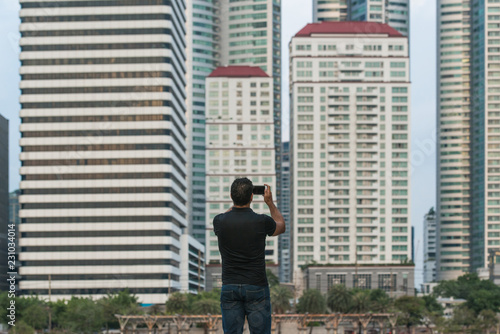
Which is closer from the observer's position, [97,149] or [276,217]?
[276,217]

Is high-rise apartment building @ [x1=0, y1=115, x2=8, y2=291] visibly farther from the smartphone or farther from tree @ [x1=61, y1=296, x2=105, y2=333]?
tree @ [x1=61, y1=296, x2=105, y2=333]

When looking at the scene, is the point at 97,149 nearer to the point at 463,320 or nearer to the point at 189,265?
the point at 189,265

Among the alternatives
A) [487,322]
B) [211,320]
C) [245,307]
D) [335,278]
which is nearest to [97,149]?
[211,320]

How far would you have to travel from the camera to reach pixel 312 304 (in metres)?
120

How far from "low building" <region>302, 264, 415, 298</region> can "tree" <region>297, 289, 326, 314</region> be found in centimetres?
6246

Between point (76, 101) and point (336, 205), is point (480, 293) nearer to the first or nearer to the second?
point (336, 205)

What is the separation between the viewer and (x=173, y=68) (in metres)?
158

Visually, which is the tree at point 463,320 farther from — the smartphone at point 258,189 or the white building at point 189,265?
the smartphone at point 258,189

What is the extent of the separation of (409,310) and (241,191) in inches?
4899

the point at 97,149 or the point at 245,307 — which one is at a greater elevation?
the point at 97,149

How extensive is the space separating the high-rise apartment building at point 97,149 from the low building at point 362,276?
141 ft

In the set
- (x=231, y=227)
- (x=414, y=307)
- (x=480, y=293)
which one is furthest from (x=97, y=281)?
(x=231, y=227)

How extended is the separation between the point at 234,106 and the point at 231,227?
188068 millimetres

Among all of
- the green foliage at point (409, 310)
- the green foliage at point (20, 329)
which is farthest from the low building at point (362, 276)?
the green foliage at point (20, 329)
